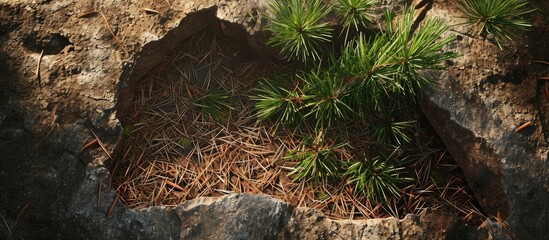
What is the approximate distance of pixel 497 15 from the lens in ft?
10.4

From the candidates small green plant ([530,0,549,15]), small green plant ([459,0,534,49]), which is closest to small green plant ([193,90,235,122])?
small green plant ([459,0,534,49])

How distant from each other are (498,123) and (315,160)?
909 mm

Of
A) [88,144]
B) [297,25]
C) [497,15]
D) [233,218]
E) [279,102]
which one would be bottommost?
[233,218]

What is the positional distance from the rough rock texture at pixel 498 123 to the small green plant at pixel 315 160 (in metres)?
0.54

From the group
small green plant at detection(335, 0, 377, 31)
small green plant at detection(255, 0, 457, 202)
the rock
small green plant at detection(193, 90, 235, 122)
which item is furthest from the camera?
small green plant at detection(193, 90, 235, 122)

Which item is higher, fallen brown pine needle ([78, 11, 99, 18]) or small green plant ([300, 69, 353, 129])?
fallen brown pine needle ([78, 11, 99, 18])

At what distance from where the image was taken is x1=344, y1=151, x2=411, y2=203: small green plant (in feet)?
10.0

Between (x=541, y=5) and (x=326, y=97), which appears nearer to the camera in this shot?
(x=326, y=97)

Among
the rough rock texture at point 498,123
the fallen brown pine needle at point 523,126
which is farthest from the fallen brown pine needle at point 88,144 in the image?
the fallen brown pine needle at point 523,126

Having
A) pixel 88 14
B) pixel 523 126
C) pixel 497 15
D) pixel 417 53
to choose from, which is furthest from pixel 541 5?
pixel 88 14

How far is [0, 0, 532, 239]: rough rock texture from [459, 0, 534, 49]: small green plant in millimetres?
840

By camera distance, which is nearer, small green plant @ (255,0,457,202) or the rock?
the rock

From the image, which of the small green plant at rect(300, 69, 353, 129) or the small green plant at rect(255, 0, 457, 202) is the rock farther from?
the small green plant at rect(300, 69, 353, 129)

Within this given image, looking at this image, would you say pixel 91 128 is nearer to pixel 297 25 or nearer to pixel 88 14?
pixel 88 14
